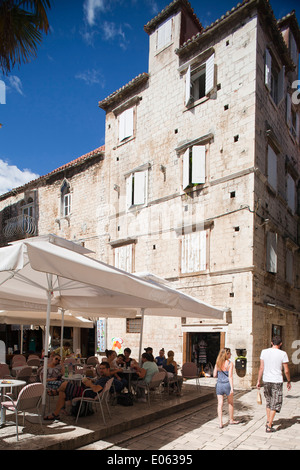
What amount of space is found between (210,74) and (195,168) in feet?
13.0

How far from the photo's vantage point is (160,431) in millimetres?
6625

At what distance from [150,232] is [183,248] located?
206 centimetres

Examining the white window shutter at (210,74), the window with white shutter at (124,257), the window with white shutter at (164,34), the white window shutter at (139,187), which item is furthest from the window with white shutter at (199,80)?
the window with white shutter at (124,257)

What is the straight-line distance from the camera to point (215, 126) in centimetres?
1484

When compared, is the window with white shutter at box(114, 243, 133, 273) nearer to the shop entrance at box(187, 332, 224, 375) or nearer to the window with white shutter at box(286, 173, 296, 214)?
the shop entrance at box(187, 332, 224, 375)

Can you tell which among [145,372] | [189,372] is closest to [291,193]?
[189,372]

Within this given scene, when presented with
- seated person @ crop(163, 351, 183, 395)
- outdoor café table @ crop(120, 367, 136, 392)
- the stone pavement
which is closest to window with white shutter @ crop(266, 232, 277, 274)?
seated person @ crop(163, 351, 183, 395)

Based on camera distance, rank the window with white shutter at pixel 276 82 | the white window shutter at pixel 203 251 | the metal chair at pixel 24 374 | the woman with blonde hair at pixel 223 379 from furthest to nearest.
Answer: the window with white shutter at pixel 276 82, the white window shutter at pixel 203 251, the metal chair at pixel 24 374, the woman with blonde hair at pixel 223 379

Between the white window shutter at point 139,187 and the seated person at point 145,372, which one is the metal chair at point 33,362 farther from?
the white window shutter at point 139,187

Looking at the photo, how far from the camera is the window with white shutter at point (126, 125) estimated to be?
1848 centimetres

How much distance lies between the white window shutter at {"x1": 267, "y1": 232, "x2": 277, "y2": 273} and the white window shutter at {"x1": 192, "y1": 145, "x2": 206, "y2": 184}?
135 inches

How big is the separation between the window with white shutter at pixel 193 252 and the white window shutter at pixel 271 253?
7.93 ft

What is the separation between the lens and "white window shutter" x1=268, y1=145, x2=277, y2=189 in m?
14.9
